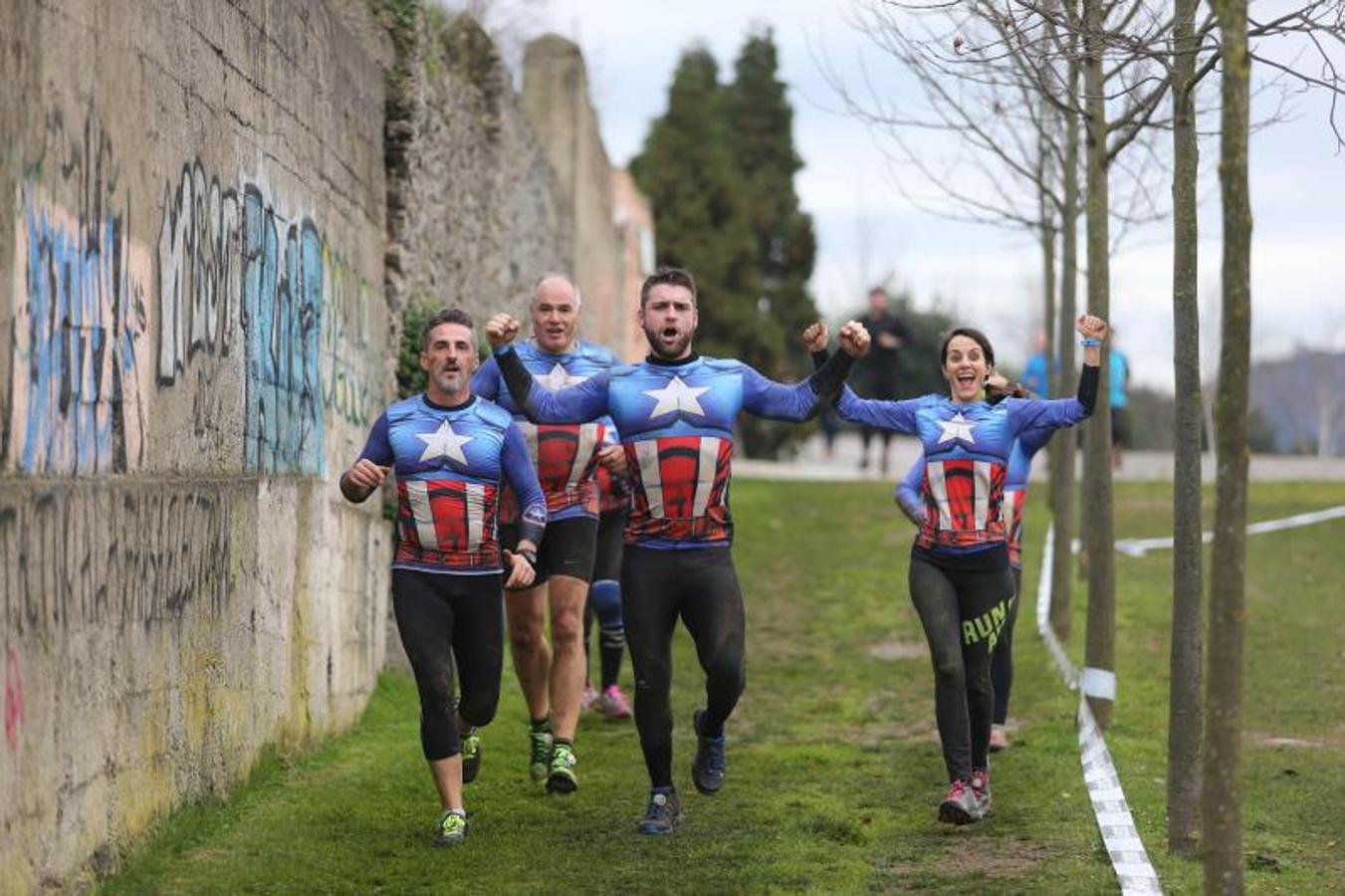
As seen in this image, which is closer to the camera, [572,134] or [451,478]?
[451,478]

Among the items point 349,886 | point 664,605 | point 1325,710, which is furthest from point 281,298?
point 1325,710

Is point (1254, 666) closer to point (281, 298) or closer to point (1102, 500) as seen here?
point (1102, 500)

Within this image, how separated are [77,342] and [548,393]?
98.0 inches

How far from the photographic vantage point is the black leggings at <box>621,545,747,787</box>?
9.33 m

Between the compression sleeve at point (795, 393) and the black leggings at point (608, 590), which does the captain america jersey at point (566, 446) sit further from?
the compression sleeve at point (795, 393)

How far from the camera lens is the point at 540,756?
10.6 metres

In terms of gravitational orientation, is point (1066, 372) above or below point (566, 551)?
above

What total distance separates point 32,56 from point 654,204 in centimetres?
4345

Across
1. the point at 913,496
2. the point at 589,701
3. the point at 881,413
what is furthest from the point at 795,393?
the point at 589,701

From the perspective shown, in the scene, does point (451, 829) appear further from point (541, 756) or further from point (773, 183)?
point (773, 183)

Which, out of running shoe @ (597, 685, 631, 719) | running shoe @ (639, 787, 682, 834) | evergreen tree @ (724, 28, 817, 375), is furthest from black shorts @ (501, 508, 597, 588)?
evergreen tree @ (724, 28, 817, 375)

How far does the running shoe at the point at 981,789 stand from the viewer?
976 centimetres

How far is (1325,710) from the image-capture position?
531 inches

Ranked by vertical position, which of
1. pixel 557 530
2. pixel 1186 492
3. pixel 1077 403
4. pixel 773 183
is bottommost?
pixel 557 530
